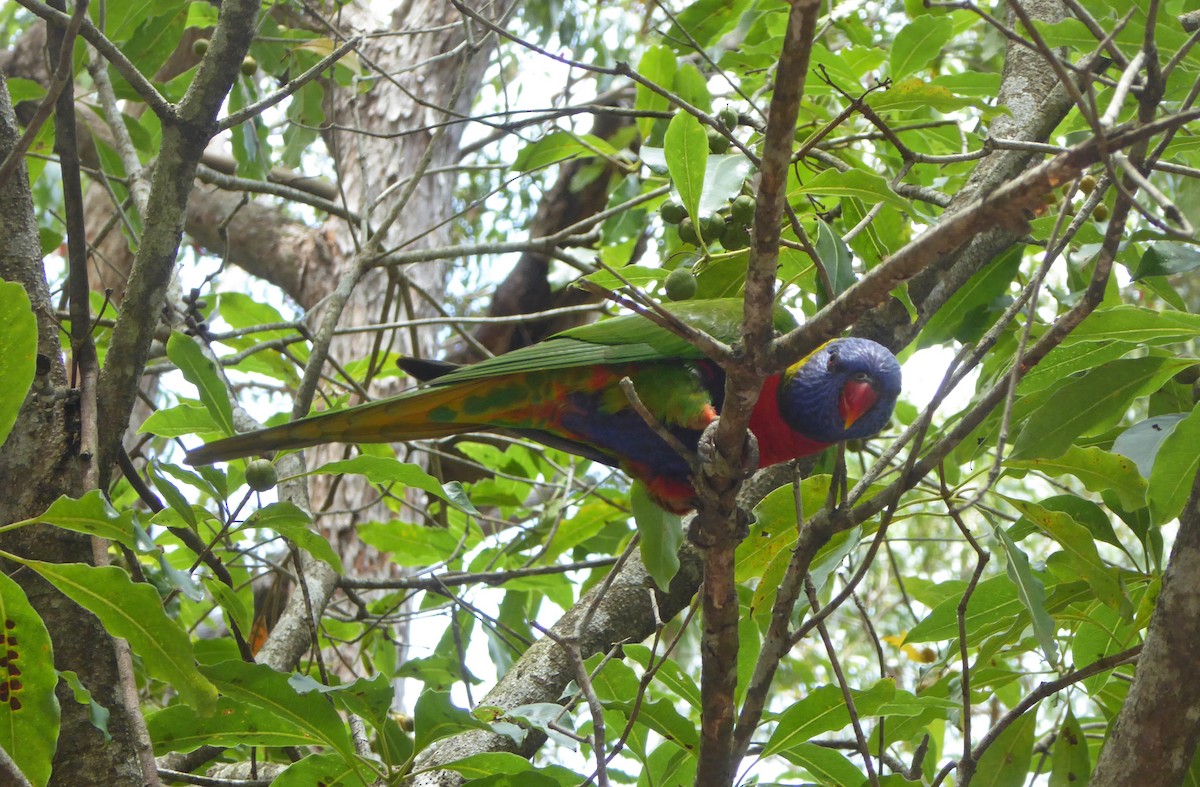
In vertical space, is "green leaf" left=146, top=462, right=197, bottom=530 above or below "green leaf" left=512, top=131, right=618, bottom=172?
below

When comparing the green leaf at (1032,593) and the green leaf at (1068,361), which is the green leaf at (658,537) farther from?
the green leaf at (1068,361)

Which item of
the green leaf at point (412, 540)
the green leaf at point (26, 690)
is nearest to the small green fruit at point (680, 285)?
the green leaf at point (26, 690)

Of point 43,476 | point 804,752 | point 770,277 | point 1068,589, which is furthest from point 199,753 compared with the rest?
point 1068,589

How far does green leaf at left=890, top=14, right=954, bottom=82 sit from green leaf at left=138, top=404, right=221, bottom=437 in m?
2.17

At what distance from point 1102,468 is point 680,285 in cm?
100

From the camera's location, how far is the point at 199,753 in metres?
2.43

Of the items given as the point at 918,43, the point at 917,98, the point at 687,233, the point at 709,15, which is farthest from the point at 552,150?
the point at 917,98

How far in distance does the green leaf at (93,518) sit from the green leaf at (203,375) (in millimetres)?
601

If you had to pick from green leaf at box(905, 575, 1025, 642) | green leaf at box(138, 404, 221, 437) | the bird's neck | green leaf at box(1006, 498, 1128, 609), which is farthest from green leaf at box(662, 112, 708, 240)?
green leaf at box(138, 404, 221, 437)

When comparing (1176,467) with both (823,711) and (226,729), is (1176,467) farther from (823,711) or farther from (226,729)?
(226,729)

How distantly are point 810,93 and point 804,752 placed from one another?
1977 mm

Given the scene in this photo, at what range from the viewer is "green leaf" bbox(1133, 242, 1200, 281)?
188cm

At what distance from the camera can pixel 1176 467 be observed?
1.88 metres

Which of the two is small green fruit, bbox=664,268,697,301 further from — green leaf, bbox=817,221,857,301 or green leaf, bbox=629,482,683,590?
green leaf, bbox=629,482,683,590
